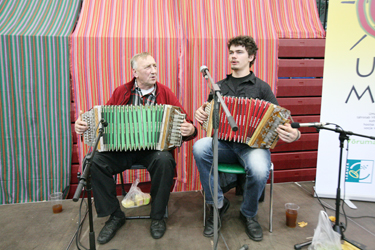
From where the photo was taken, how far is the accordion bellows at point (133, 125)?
1895 millimetres

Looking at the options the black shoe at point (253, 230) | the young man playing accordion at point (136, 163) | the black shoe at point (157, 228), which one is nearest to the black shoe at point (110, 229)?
the young man playing accordion at point (136, 163)

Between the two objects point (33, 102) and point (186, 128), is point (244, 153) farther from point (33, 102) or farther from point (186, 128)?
point (33, 102)

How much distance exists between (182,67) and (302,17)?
166cm

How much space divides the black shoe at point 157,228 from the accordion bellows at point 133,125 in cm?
62

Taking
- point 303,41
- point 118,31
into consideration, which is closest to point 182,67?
point 118,31

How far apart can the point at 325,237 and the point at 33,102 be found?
289 centimetres

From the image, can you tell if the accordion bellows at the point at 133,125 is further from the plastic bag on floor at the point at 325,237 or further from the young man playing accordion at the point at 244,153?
the plastic bag on floor at the point at 325,237

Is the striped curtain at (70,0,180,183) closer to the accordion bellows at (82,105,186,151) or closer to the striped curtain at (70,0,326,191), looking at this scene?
the striped curtain at (70,0,326,191)

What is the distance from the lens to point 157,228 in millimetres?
1901

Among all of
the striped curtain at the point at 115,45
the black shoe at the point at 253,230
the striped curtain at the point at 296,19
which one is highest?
Answer: the striped curtain at the point at 296,19

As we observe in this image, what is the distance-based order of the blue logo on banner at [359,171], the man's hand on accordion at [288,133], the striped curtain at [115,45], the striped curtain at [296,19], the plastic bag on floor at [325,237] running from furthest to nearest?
A: the striped curtain at [296,19] → the striped curtain at [115,45] → the blue logo on banner at [359,171] → the man's hand on accordion at [288,133] → the plastic bag on floor at [325,237]

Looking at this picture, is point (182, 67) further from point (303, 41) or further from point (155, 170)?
point (303, 41)

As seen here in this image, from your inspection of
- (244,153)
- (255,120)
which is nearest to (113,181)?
(244,153)

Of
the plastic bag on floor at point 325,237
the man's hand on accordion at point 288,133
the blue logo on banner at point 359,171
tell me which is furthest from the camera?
the blue logo on banner at point 359,171
